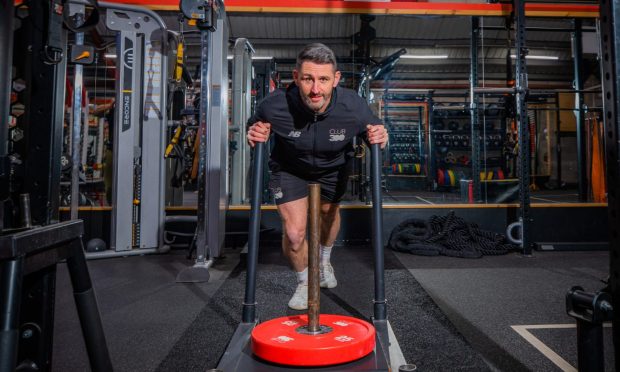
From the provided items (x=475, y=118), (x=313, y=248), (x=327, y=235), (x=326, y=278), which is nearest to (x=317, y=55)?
(x=313, y=248)

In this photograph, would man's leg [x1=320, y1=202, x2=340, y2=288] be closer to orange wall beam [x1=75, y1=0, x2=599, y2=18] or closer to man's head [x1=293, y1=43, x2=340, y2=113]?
man's head [x1=293, y1=43, x2=340, y2=113]

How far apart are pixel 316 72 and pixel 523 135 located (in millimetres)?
2433

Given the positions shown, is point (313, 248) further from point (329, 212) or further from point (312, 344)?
point (329, 212)

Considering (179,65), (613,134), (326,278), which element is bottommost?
(326,278)

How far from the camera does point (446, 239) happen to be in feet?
12.1

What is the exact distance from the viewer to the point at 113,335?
1795 mm

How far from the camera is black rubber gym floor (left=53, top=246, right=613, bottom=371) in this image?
1.56m

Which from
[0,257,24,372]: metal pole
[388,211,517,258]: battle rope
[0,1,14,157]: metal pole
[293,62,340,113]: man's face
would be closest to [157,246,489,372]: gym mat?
[388,211,517,258]: battle rope

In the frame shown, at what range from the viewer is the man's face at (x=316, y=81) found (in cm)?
183

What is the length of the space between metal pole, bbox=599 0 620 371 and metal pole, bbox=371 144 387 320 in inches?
32.2

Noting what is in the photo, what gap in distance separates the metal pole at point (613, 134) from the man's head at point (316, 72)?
1.06 metres

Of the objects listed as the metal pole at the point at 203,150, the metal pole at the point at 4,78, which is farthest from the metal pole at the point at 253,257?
the metal pole at the point at 203,150

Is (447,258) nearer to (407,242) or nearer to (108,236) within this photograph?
(407,242)

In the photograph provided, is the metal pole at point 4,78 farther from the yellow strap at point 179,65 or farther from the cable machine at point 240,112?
the cable machine at point 240,112
